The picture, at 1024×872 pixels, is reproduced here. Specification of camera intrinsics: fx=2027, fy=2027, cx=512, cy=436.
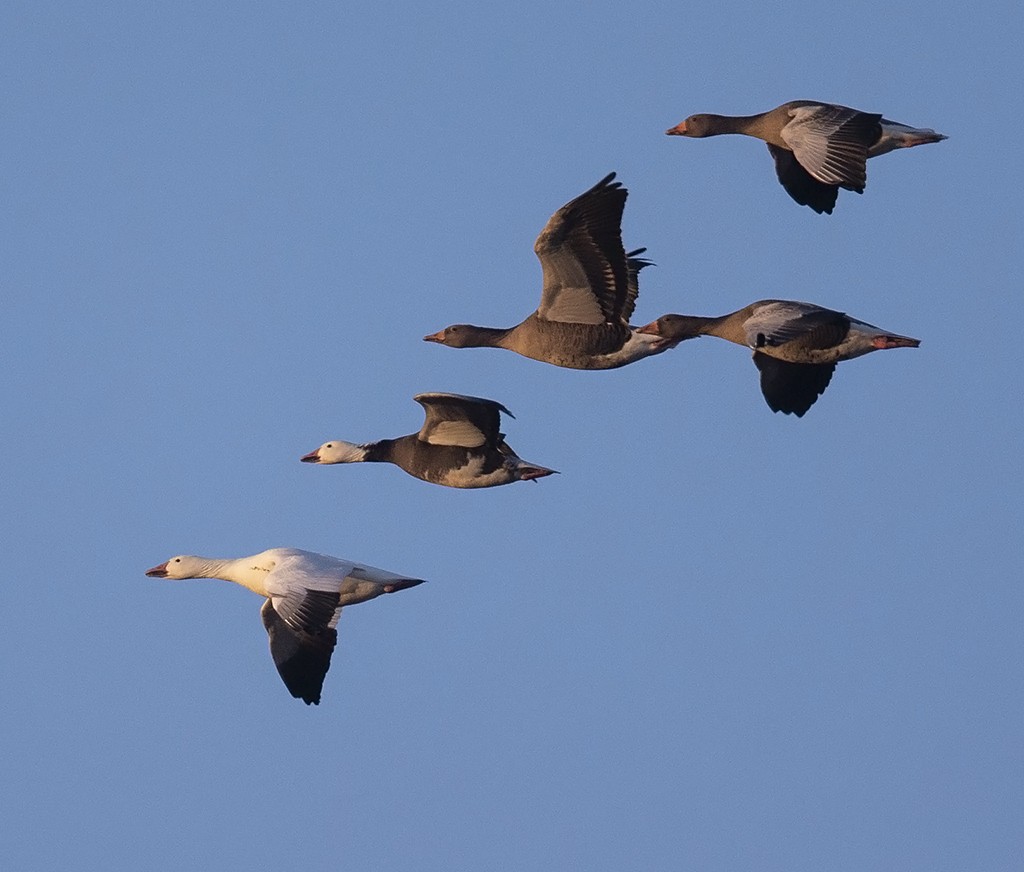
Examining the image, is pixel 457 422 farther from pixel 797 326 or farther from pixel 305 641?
pixel 797 326

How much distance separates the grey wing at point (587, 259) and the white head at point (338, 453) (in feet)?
7.84

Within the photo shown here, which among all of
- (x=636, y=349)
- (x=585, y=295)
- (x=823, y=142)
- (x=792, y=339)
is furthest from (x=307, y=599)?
(x=823, y=142)

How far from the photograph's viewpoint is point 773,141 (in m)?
16.7

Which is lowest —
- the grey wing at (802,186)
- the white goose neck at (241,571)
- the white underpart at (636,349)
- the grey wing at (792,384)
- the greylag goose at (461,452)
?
the white goose neck at (241,571)

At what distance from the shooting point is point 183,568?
16953mm

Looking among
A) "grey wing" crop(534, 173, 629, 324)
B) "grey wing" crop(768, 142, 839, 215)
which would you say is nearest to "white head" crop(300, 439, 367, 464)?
"grey wing" crop(534, 173, 629, 324)

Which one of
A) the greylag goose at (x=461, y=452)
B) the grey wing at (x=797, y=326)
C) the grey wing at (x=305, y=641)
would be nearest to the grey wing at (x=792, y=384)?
the grey wing at (x=797, y=326)

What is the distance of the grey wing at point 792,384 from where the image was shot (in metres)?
15.8

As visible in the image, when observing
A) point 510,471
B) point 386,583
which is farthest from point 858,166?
point 386,583

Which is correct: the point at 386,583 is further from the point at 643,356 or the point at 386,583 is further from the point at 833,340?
the point at 833,340

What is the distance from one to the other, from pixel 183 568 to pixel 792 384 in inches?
208

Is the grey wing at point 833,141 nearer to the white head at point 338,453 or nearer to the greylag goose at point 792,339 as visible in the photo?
the greylag goose at point 792,339

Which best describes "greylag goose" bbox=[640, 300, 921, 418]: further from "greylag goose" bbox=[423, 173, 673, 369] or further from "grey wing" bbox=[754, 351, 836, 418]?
"greylag goose" bbox=[423, 173, 673, 369]

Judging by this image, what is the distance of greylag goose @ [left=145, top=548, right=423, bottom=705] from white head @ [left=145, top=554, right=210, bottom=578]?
112 cm
